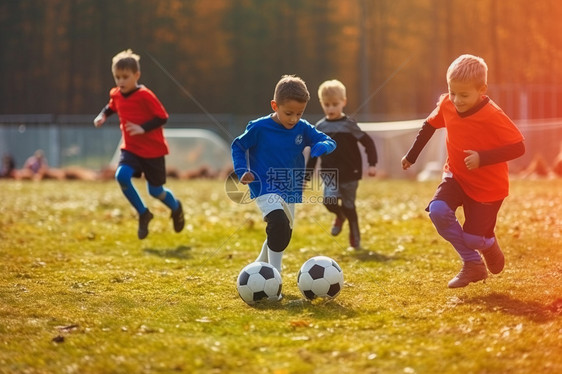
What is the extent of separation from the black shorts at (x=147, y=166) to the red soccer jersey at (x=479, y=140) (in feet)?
13.8

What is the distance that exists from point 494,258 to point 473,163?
102 cm

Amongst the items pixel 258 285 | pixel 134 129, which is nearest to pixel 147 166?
pixel 134 129

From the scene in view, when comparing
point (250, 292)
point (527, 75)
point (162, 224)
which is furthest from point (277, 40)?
point (250, 292)

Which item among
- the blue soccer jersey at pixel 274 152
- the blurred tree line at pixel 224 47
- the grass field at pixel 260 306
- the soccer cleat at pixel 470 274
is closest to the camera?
the grass field at pixel 260 306

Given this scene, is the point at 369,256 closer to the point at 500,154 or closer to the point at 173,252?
the point at 173,252

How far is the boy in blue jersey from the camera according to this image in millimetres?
6449

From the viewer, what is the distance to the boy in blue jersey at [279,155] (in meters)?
6.45

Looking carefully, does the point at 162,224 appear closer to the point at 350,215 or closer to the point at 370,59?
the point at 350,215

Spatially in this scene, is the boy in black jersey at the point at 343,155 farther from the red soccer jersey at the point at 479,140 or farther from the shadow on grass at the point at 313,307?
the shadow on grass at the point at 313,307

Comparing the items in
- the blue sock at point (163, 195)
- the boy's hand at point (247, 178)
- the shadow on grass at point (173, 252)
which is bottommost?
the shadow on grass at point (173, 252)

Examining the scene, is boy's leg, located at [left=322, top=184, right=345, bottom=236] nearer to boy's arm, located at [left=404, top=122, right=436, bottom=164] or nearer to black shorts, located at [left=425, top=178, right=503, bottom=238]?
boy's arm, located at [left=404, top=122, right=436, bottom=164]

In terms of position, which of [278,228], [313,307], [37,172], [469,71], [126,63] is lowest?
[37,172]

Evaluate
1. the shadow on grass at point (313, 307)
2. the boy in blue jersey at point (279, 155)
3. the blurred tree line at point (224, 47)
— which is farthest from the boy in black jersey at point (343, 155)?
the blurred tree line at point (224, 47)

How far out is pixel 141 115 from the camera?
369 inches
